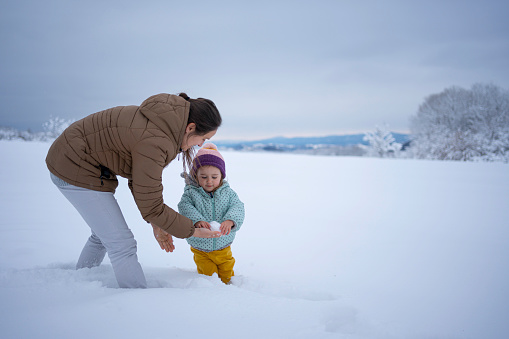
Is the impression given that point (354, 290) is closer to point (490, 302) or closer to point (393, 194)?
point (490, 302)

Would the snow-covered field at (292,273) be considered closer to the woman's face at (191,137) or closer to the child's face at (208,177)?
the child's face at (208,177)

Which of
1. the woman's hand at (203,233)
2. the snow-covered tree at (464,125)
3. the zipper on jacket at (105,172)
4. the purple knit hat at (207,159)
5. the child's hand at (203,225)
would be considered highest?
the snow-covered tree at (464,125)

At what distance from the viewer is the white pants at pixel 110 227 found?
76.2 inches

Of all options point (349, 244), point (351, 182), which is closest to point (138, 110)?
point (349, 244)

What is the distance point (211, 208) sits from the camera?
8.64ft

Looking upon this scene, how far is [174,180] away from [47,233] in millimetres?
4641

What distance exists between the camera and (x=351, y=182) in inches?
340

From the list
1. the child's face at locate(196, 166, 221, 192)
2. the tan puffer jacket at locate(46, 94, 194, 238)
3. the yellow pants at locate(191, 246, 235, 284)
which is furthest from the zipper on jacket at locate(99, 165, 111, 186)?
the yellow pants at locate(191, 246, 235, 284)

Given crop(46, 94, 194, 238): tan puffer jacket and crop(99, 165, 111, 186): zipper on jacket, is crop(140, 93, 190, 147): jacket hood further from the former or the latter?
crop(99, 165, 111, 186): zipper on jacket

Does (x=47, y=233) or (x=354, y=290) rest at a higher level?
(x=47, y=233)

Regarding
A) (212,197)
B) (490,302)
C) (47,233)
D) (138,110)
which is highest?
(138,110)

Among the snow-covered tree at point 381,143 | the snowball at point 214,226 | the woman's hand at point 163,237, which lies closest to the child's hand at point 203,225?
the snowball at point 214,226

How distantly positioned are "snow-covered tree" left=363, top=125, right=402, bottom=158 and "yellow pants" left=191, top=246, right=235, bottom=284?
34.0 metres

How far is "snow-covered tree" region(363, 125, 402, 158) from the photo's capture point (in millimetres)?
33250
